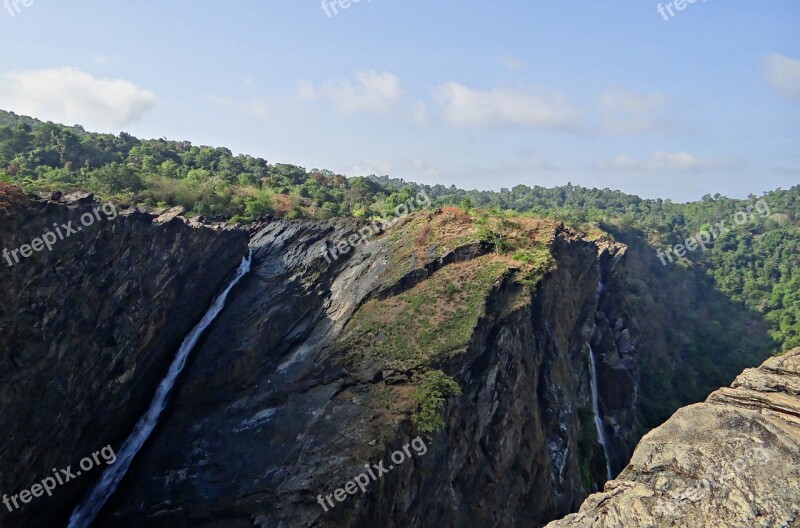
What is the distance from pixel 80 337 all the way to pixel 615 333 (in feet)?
167

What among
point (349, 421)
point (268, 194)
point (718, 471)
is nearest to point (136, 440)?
point (349, 421)

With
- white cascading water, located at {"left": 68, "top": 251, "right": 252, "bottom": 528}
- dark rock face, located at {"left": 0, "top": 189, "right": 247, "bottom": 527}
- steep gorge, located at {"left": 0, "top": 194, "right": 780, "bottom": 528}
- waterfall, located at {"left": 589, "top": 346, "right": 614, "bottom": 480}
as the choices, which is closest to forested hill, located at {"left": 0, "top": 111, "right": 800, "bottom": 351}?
dark rock face, located at {"left": 0, "top": 189, "right": 247, "bottom": 527}

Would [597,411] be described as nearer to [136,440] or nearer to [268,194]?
[136,440]

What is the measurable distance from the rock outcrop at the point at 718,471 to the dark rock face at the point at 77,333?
75.8 feet

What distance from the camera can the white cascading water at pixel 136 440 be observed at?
25438mm

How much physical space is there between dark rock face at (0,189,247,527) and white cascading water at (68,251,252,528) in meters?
0.50

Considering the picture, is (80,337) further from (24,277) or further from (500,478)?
(500,478)

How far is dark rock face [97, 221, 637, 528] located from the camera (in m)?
24.0

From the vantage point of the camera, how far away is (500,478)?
28062mm

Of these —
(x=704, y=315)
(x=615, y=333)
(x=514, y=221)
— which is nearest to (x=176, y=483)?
(x=514, y=221)

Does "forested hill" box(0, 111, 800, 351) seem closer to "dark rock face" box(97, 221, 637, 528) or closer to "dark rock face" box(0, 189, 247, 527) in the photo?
"dark rock face" box(0, 189, 247, 527)

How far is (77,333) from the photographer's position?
82.3ft

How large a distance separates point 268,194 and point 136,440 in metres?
39.1

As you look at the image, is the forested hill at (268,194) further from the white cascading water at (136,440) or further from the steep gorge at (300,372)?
the white cascading water at (136,440)
